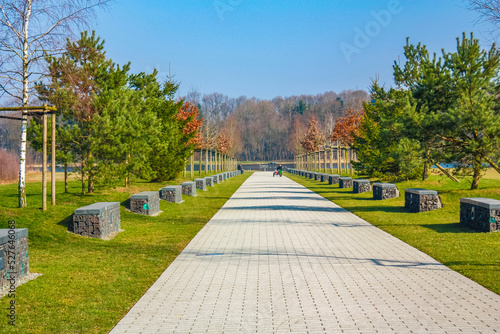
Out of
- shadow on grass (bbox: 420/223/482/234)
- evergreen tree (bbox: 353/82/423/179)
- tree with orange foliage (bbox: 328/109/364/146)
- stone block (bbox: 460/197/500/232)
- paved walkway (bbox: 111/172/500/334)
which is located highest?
tree with orange foliage (bbox: 328/109/364/146)

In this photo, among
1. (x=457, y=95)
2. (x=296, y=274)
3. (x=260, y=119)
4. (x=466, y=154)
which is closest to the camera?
(x=296, y=274)

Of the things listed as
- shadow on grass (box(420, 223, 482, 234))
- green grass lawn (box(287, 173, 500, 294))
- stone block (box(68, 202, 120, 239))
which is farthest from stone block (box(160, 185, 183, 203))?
shadow on grass (box(420, 223, 482, 234))

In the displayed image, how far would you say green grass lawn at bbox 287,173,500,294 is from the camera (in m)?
7.30

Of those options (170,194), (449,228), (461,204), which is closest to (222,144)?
(170,194)

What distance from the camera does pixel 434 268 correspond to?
726 cm

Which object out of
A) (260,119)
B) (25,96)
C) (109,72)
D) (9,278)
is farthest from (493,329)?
(260,119)

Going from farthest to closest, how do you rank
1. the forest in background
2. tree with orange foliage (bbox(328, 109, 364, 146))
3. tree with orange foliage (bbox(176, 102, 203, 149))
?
the forest in background
tree with orange foliage (bbox(328, 109, 364, 146))
tree with orange foliage (bbox(176, 102, 203, 149))

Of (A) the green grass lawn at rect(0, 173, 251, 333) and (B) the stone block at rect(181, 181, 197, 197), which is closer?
(A) the green grass lawn at rect(0, 173, 251, 333)

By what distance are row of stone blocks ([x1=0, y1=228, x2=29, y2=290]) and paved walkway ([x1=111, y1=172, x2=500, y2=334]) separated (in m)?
1.85

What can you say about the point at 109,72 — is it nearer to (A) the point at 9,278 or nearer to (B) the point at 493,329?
(A) the point at 9,278

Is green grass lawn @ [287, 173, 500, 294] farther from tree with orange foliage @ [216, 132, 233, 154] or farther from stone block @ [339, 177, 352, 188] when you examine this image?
tree with orange foliage @ [216, 132, 233, 154]

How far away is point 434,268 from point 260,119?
120757 mm

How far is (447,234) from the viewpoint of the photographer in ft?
34.2

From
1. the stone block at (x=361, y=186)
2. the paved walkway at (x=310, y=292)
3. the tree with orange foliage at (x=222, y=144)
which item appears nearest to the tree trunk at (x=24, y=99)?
the paved walkway at (x=310, y=292)
